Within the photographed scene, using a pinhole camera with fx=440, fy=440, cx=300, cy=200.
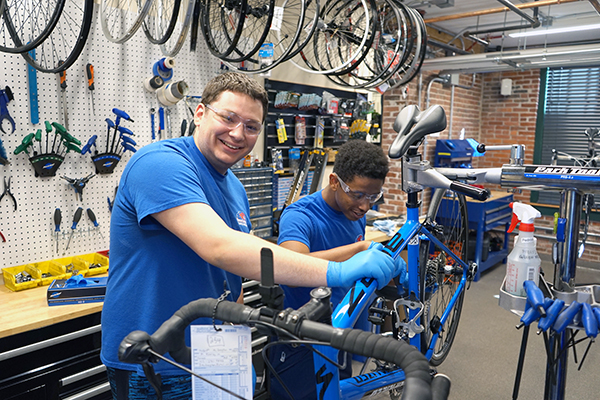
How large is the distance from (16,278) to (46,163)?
59cm

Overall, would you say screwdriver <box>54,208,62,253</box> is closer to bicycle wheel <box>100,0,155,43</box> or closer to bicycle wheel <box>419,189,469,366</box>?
bicycle wheel <box>100,0,155,43</box>

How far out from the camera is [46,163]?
2262 mm

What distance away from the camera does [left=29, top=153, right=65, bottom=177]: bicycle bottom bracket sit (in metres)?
2.23

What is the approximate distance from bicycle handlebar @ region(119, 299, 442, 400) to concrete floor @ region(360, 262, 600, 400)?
2.13 metres

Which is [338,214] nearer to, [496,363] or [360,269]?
[360,269]

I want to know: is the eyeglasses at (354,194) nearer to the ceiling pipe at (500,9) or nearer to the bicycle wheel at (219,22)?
the bicycle wheel at (219,22)

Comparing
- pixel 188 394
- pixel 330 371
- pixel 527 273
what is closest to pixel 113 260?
pixel 188 394

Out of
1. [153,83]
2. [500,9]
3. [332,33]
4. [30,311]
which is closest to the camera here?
[30,311]

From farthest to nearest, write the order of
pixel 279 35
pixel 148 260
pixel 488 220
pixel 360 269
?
pixel 488 220 → pixel 279 35 → pixel 148 260 → pixel 360 269

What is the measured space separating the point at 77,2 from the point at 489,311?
422 cm

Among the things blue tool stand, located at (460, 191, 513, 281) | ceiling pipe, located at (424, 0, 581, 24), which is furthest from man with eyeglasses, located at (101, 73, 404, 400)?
ceiling pipe, located at (424, 0, 581, 24)

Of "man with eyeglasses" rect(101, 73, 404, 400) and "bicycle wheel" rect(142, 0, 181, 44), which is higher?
"bicycle wheel" rect(142, 0, 181, 44)

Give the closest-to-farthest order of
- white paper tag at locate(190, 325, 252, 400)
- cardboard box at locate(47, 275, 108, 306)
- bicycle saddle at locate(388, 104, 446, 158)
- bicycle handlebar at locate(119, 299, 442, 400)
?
bicycle handlebar at locate(119, 299, 442, 400), white paper tag at locate(190, 325, 252, 400), bicycle saddle at locate(388, 104, 446, 158), cardboard box at locate(47, 275, 108, 306)

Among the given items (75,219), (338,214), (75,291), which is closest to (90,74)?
(75,219)
